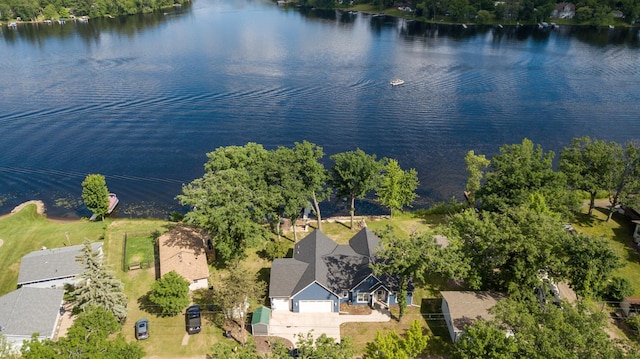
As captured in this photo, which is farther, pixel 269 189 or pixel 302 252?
pixel 269 189

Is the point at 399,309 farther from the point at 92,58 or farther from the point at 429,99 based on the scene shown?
the point at 92,58

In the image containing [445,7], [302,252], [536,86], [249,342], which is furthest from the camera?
[445,7]

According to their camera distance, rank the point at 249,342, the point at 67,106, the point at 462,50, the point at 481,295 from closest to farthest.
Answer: the point at 249,342
the point at 481,295
the point at 67,106
the point at 462,50

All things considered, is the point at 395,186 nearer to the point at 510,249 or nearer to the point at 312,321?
the point at 510,249

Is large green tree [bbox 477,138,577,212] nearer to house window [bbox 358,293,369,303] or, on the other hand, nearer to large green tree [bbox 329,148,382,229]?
large green tree [bbox 329,148,382,229]

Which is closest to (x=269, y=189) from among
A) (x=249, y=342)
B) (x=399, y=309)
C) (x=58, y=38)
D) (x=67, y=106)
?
(x=399, y=309)

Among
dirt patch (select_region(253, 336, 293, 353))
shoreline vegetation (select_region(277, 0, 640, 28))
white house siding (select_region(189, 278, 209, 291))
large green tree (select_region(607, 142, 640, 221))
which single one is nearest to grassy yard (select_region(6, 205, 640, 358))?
white house siding (select_region(189, 278, 209, 291))

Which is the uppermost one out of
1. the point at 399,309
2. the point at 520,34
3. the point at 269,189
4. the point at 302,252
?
the point at 520,34
